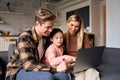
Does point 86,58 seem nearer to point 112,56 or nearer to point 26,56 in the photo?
point 26,56

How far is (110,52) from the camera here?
267 cm

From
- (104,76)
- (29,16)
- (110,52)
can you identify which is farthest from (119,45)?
(29,16)

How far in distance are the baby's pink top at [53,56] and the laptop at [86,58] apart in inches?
8.2

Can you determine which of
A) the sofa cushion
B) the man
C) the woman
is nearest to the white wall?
the sofa cushion

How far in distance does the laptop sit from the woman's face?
18.4 inches

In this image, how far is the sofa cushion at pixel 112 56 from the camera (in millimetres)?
2609

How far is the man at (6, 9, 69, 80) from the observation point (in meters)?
1.47

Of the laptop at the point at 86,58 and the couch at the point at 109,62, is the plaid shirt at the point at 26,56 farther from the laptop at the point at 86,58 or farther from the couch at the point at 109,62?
the couch at the point at 109,62

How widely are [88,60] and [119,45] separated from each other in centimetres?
253

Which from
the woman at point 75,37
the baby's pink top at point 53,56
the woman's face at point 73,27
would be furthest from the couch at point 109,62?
the baby's pink top at point 53,56

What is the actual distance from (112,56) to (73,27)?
85cm

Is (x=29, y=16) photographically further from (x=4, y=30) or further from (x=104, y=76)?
(x=104, y=76)

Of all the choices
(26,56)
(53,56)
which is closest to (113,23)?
(53,56)

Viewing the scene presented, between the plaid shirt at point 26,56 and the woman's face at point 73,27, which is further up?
the woman's face at point 73,27
